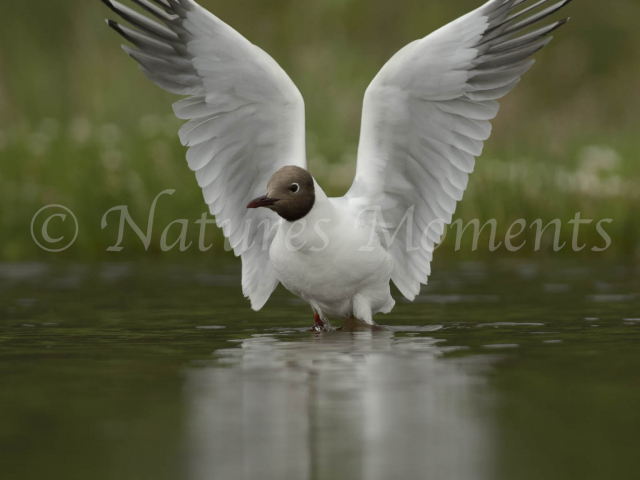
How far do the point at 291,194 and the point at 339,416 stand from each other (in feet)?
8.69

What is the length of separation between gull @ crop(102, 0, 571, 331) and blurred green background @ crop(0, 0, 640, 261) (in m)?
4.35

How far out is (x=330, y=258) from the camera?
6.83 meters

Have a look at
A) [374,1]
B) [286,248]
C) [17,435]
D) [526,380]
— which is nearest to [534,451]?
[526,380]

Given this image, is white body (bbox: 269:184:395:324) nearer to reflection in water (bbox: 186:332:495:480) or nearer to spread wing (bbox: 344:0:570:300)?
spread wing (bbox: 344:0:570:300)

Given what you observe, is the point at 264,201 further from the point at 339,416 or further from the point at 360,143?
the point at 339,416

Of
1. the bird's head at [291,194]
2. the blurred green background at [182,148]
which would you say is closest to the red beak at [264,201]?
the bird's head at [291,194]

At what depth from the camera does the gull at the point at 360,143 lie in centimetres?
686

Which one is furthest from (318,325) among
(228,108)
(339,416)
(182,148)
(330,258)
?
(182,148)

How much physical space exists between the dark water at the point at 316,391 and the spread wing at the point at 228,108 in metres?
0.70

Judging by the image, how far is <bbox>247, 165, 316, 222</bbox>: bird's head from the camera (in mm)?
6801
